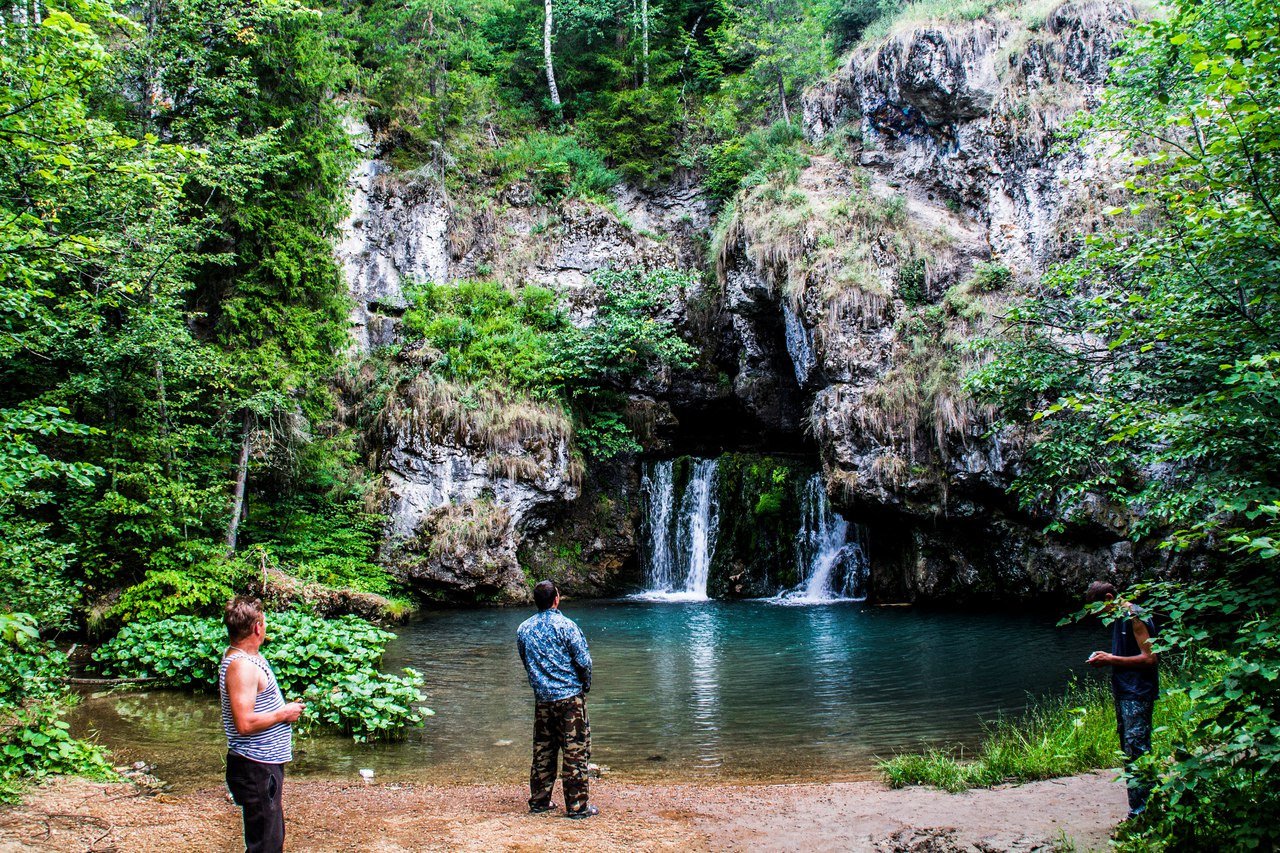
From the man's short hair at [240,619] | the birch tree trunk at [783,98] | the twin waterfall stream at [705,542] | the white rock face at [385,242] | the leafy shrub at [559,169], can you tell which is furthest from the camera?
the leafy shrub at [559,169]

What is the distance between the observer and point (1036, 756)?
6.07 meters

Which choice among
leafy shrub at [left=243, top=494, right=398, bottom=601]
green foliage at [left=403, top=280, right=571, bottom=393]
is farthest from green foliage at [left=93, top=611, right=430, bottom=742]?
green foliage at [left=403, top=280, right=571, bottom=393]

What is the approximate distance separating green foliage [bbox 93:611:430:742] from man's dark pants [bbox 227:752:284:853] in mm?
3935

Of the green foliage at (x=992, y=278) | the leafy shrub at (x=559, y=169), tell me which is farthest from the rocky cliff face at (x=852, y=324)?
the leafy shrub at (x=559, y=169)

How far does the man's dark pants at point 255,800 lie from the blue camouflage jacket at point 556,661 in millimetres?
1910

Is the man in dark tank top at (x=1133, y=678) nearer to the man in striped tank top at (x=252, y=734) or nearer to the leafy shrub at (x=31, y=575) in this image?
the man in striped tank top at (x=252, y=734)

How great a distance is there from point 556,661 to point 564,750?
24.7 inches

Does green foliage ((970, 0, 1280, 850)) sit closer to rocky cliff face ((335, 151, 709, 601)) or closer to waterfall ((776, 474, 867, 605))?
waterfall ((776, 474, 867, 605))

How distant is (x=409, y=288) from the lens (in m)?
24.2

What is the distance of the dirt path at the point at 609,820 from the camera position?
465 centimetres

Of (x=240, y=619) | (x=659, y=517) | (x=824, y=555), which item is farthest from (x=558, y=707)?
(x=659, y=517)

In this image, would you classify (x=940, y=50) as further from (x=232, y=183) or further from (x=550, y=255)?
(x=232, y=183)

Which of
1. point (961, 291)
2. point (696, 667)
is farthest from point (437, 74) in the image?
point (696, 667)

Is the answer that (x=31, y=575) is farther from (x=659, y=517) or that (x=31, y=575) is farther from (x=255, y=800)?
(x=659, y=517)
